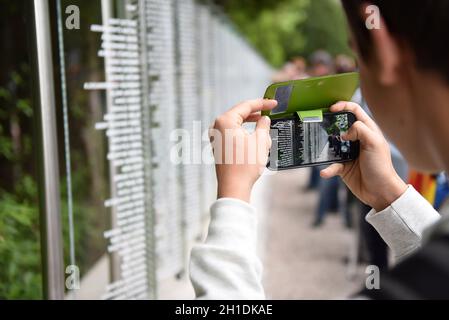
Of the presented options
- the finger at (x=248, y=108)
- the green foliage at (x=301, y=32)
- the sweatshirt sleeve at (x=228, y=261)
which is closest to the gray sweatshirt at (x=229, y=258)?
the sweatshirt sleeve at (x=228, y=261)

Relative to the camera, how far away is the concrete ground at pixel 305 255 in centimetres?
505

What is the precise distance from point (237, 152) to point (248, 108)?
0.14m

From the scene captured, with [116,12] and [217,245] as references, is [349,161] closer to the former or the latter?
[217,245]

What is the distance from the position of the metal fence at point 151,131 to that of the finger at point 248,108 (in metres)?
1.19

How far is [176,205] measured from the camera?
4754 millimetres

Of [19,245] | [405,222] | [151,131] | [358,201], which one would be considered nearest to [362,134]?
[405,222]

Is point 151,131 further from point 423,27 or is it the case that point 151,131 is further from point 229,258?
point 423,27

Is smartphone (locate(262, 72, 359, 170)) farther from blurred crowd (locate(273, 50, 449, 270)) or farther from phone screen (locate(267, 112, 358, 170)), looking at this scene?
blurred crowd (locate(273, 50, 449, 270))

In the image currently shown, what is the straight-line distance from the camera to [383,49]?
103cm

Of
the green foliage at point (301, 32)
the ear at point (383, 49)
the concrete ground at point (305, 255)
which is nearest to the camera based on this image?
the ear at point (383, 49)

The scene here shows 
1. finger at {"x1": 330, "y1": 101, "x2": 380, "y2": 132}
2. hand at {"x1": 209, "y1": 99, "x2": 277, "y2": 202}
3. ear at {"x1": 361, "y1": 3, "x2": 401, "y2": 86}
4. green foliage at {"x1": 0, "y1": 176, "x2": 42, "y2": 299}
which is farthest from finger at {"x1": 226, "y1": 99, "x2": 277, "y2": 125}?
green foliage at {"x1": 0, "y1": 176, "x2": 42, "y2": 299}

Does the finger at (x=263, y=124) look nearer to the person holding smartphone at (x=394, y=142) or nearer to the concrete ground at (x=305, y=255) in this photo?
the person holding smartphone at (x=394, y=142)

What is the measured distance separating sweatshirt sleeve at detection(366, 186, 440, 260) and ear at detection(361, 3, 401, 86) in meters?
0.53

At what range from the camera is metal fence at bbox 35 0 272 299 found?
10.0 feet
